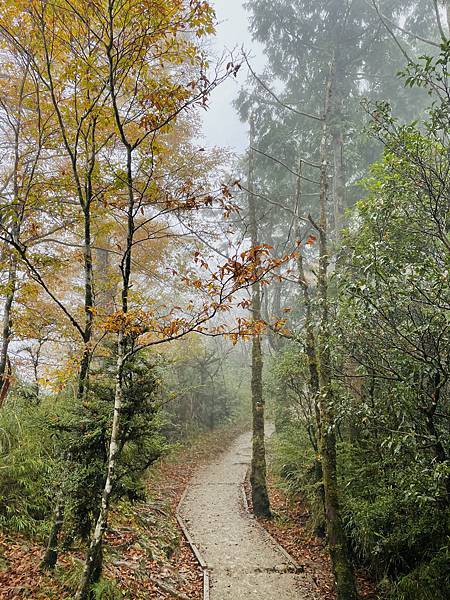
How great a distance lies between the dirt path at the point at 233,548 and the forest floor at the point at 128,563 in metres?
0.39

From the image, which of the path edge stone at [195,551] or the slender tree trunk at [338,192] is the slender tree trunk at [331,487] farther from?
the slender tree trunk at [338,192]

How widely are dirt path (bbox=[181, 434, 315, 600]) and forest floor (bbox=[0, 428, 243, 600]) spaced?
0.39m

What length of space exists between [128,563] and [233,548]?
2.41 m

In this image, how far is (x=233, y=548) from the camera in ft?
24.2

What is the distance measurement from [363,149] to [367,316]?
1431cm

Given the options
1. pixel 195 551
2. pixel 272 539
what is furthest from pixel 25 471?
pixel 272 539

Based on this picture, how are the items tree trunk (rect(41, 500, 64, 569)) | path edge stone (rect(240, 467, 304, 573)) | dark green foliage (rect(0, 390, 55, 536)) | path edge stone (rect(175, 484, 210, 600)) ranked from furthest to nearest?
path edge stone (rect(240, 467, 304, 573))
path edge stone (rect(175, 484, 210, 600))
dark green foliage (rect(0, 390, 55, 536))
tree trunk (rect(41, 500, 64, 569))

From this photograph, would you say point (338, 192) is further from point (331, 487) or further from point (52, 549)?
point (52, 549)

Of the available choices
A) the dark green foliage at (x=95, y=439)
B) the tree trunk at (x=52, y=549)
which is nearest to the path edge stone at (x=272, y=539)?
the dark green foliage at (x=95, y=439)

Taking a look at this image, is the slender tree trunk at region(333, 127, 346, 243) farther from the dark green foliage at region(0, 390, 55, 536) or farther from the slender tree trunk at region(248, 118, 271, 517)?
the dark green foliage at region(0, 390, 55, 536)

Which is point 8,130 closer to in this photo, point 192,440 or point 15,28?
point 15,28

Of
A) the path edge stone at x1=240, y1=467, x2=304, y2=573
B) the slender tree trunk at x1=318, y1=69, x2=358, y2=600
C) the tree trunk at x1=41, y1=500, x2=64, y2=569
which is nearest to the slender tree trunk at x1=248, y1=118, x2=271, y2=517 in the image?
the path edge stone at x1=240, y1=467, x2=304, y2=573

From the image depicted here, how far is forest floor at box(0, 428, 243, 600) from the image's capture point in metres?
4.61

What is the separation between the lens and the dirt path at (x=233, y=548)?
19.5 ft
